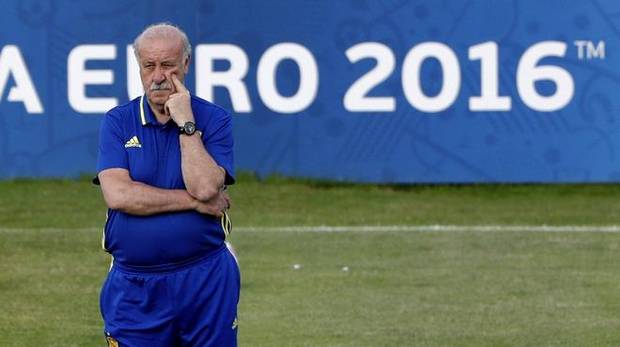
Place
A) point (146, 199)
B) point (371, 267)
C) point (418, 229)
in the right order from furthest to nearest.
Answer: point (418, 229)
point (371, 267)
point (146, 199)

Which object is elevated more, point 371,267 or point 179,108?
point 179,108

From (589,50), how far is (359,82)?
8.17 feet

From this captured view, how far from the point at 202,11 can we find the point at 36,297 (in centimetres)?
617

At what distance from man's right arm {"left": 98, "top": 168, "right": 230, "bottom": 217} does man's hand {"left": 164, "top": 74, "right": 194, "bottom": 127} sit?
28 centimetres

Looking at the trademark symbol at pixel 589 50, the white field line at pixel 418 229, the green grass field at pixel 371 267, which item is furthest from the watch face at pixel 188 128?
the trademark symbol at pixel 589 50

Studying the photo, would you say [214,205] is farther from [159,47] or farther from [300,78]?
[300,78]

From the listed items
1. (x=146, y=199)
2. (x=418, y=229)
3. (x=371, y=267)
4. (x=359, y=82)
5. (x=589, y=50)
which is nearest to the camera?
(x=146, y=199)

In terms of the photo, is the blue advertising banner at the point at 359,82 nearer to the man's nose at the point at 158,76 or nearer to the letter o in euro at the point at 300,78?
the letter o in euro at the point at 300,78

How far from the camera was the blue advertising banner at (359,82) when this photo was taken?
57.3 feet

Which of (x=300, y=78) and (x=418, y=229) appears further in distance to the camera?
(x=300, y=78)

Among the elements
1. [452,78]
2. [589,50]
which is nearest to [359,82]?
[452,78]

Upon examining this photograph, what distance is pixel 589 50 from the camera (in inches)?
688

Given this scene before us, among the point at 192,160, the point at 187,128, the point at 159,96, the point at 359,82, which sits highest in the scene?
the point at 159,96

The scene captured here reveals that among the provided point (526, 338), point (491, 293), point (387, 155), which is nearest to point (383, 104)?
point (387, 155)
